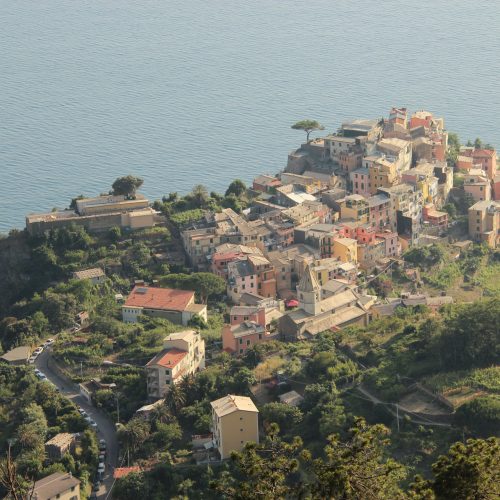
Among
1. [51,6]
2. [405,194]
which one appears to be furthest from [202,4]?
[405,194]

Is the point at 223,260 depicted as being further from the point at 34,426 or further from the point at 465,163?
the point at 465,163

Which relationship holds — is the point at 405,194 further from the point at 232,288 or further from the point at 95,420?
the point at 95,420

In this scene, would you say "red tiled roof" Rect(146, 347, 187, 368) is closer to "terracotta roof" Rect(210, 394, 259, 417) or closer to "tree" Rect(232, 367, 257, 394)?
"tree" Rect(232, 367, 257, 394)

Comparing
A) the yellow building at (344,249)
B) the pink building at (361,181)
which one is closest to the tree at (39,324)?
the yellow building at (344,249)

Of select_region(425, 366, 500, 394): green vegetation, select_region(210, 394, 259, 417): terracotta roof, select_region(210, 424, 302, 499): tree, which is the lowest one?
select_region(210, 394, 259, 417): terracotta roof

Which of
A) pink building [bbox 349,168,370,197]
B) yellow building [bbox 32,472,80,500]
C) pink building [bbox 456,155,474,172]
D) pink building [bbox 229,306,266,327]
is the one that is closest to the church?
pink building [bbox 229,306,266,327]

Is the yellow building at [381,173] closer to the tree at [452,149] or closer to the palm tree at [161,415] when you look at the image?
the tree at [452,149]

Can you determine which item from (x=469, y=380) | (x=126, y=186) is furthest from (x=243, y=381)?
(x=126, y=186)
